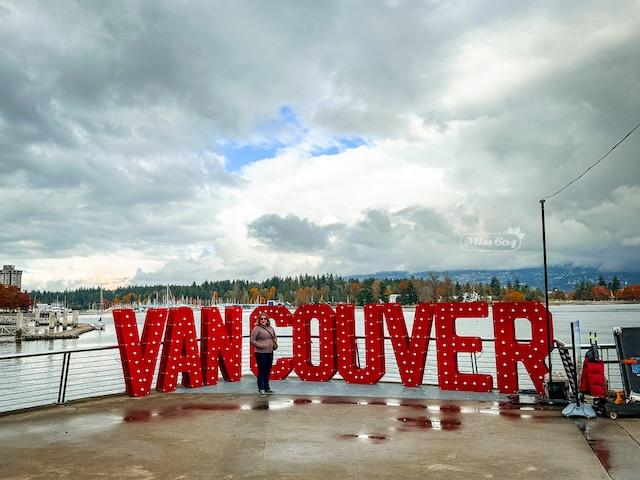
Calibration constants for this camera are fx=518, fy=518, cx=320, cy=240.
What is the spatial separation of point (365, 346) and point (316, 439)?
584cm

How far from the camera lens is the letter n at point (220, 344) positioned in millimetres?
14328

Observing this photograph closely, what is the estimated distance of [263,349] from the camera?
13172 millimetres

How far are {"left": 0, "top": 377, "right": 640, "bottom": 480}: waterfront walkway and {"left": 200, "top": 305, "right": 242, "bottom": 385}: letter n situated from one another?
1.94 meters

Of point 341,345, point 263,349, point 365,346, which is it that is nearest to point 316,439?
point 263,349

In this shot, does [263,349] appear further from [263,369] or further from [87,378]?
[87,378]

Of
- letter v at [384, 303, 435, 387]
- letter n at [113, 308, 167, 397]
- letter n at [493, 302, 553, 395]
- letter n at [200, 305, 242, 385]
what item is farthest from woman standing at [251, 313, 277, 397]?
letter n at [493, 302, 553, 395]

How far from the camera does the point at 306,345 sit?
1505 centimetres

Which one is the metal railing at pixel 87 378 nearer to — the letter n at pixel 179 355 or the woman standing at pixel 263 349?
the letter n at pixel 179 355

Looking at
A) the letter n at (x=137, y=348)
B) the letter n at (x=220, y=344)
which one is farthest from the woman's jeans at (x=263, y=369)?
the letter n at (x=137, y=348)

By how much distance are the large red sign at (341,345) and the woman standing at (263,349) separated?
1788 millimetres

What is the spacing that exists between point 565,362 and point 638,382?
1.34m

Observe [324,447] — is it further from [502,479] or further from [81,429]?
[81,429]

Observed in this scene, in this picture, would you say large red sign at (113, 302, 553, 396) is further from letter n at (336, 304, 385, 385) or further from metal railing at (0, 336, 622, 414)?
→ metal railing at (0, 336, 622, 414)

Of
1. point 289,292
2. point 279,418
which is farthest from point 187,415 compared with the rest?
point 289,292
